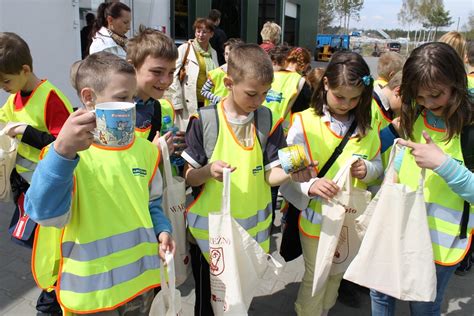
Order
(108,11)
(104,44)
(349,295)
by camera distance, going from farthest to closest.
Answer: (108,11)
(104,44)
(349,295)

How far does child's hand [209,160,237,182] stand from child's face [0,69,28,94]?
1390 mm

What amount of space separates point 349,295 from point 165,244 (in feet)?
6.70

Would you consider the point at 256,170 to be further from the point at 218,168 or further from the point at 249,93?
the point at 249,93

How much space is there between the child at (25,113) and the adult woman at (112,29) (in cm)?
164

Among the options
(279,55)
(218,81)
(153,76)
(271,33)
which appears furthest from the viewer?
(271,33)

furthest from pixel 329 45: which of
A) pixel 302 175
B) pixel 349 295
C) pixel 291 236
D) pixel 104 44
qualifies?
pixel 302 175

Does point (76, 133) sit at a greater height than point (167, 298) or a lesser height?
greater

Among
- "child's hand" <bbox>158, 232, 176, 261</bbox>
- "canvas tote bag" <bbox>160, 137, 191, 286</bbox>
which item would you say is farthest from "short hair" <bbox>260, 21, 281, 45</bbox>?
"child's hand" <bbox>158, 232, 176, 261</bbox>

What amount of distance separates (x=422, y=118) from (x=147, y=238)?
1503 mm

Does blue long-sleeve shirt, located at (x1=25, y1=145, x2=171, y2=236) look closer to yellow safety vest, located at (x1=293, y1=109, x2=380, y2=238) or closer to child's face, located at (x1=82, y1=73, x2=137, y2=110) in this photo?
child's face, located at (x1=82, y1=73, x2=137, y2=110)

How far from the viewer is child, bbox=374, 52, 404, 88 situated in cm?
420

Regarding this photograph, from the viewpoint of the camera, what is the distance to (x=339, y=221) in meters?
2.23

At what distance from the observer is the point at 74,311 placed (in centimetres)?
157

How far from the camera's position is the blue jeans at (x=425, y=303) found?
2059mm
